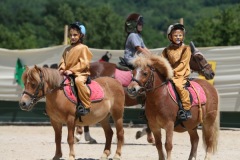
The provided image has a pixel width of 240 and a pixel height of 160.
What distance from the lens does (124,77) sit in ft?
49.4

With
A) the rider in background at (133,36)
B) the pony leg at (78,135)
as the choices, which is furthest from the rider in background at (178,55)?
the pony leg at (78,135)

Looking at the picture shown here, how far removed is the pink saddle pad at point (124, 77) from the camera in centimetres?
1499

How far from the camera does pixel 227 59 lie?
19.7 m

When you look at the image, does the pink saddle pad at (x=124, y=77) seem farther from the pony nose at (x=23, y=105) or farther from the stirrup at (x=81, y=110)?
the pony nose at (x=23, y=105)

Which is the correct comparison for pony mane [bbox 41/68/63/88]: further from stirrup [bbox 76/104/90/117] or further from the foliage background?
the foliage background

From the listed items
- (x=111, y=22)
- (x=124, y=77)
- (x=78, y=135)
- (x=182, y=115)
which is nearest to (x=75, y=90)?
(x=182, y=115)

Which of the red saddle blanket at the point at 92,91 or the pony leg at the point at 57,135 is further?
the pony leg at the point at 57,135

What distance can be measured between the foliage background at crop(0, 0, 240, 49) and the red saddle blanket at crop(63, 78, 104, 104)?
71.1 ft

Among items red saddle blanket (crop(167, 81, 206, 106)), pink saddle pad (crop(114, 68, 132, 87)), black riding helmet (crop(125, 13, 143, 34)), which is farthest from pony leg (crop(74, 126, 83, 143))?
red saddle blanket (crop(167, 81, 206, 106))

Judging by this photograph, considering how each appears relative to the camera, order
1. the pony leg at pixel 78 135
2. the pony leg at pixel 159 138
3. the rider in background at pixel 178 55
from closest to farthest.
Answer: the pony leg at pixel 159 138
the rider in background at pixel 178 55
the pony leg at pixel 78 135

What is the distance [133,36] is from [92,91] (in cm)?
294

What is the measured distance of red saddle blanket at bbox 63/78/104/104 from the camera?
11.8 meters

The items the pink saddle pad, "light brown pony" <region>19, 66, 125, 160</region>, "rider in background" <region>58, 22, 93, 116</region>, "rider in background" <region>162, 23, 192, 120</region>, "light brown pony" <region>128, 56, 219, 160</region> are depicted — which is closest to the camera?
"light brown pony" <region>128, 56, 219, 160</region>

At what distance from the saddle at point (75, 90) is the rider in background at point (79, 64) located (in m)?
0.09
